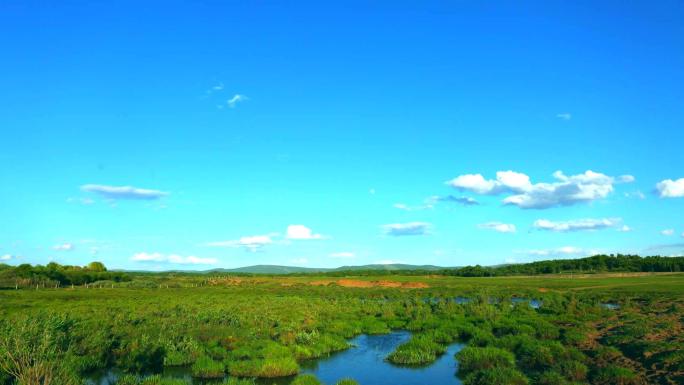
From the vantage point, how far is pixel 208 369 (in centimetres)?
2166

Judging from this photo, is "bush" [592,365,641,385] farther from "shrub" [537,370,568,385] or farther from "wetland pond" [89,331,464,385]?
"wetland pond" [89,331,464,385]

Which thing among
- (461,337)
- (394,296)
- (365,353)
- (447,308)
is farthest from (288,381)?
(394,296)

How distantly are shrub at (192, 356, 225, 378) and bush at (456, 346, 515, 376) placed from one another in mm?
11405

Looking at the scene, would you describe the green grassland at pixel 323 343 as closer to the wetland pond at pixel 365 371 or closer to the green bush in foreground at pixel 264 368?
the green bush in foreground at pixel 264 368

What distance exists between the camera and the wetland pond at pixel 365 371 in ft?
70.2

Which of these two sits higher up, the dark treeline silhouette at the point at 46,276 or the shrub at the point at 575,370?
the dark treeline silhouette at the point at 46,276

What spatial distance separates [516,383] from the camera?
18672mm

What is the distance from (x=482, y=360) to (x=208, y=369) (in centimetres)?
1312

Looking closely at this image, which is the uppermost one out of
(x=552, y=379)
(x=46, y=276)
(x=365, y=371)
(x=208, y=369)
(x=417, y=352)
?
(x=46, y=276)

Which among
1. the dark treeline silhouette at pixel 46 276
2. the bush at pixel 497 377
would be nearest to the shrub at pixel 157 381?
the bush at pixel 497 377

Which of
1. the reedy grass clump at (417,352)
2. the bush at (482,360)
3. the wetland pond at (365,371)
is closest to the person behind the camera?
the wetland pond at (365,371)

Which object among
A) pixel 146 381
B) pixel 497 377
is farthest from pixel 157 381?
pixel 497 377

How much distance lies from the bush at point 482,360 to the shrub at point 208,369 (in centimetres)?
1140

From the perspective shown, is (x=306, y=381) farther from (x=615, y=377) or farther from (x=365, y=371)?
(x=615, y=377)
